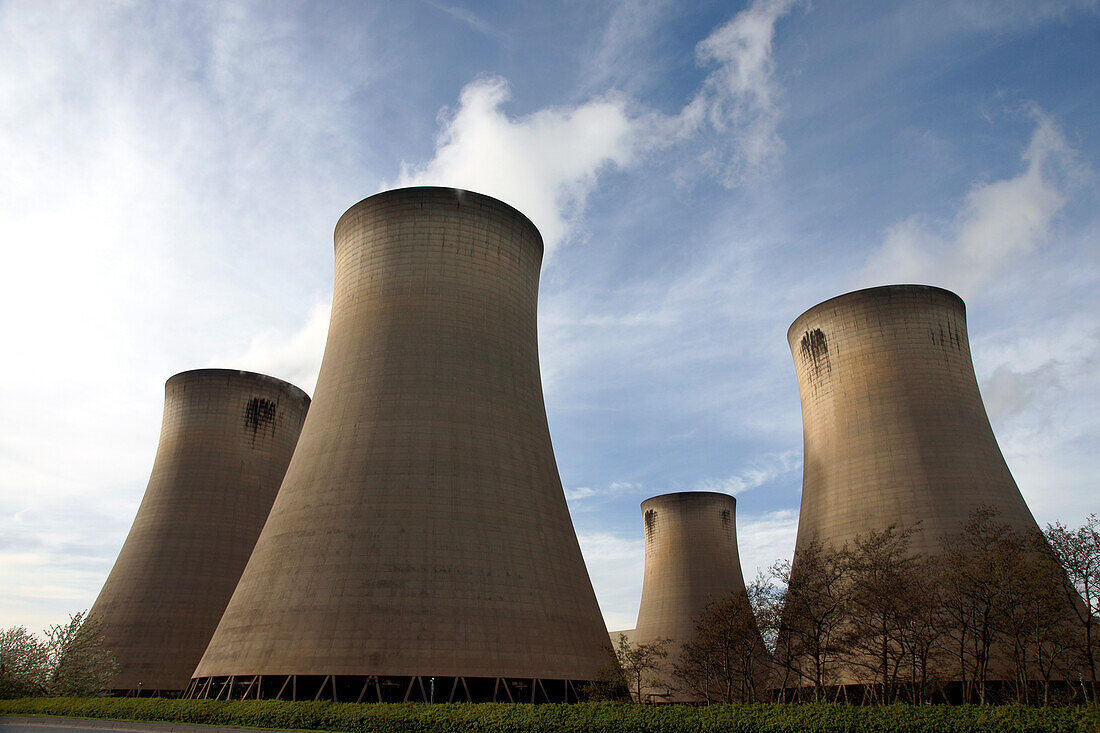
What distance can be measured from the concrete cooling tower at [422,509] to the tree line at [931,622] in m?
2.94

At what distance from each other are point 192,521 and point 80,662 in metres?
5.74

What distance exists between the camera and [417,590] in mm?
16094

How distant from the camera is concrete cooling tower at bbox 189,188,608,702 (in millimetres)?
15703

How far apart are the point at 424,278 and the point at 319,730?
10.8 metres

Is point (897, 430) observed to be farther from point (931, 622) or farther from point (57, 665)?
point (57, 665)

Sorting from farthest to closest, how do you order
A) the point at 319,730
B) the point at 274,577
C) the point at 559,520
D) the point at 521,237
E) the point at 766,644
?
the point at 766,644 < the point at 521,237 < the point at 559,520 < the point at 274,577 < the point at 319,730

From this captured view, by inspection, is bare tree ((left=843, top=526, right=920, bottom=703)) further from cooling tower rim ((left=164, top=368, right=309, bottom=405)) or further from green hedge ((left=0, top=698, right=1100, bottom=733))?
cooling tower rim ((left=164, top=368, right=309, bottom=405))

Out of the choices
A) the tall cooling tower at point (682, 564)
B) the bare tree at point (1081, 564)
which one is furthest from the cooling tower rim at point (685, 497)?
the bare tree at point (1081, 564)

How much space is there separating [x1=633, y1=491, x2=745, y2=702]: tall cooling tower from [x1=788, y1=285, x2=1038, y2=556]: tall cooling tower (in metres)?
14.4

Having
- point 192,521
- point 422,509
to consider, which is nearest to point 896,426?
point 422,509

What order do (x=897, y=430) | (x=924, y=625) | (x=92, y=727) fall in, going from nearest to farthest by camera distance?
1. (x=92, y=727)
2. (x=924, y=625)
3. (x=897, y=430)

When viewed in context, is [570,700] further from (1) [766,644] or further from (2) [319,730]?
(1) [766,644]

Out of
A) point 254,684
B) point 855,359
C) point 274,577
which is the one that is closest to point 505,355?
point 274,577

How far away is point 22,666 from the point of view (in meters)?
23.2
